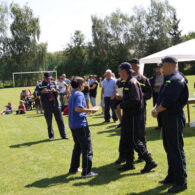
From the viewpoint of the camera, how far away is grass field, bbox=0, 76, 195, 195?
5.00 metres

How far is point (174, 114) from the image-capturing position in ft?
14.3

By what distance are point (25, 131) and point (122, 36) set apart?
52479 millimetres

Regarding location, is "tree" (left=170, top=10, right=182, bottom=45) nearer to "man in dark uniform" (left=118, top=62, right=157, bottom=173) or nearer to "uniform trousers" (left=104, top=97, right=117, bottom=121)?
"uniform trousers" (left=104, top=97, right=117, bottom=121)

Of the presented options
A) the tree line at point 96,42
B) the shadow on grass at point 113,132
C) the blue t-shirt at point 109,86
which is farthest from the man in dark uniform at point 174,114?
the tree line at point 96,42

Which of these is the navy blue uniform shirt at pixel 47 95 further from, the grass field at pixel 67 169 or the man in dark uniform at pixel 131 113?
the man in dark uniform at pixel 131 113

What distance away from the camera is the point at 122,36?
202 feet

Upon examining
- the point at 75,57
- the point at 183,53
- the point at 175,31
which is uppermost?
the point at 175,31

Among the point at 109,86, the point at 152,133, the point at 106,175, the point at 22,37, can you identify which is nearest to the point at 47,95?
the point at 109,86

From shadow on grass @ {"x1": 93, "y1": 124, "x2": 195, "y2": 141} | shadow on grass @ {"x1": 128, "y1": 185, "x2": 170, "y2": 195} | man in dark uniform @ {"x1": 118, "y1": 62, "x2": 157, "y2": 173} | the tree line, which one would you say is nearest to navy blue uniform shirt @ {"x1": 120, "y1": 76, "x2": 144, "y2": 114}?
man in dark uniform @ {"x1": 118, "y1": 62, "x2": 157, "y2": 173}

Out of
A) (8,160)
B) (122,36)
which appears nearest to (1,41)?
(122,36)

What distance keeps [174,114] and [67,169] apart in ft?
9.20

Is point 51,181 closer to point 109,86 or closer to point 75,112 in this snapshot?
point 75,112

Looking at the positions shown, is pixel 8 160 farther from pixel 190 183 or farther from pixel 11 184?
pixel 190 183

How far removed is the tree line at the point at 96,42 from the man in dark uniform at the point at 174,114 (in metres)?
53.3
